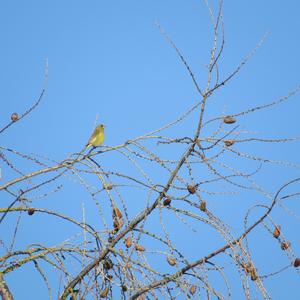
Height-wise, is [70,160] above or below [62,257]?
above

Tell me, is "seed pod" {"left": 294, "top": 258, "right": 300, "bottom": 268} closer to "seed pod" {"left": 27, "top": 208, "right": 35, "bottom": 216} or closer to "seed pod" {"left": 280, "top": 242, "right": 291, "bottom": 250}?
"seed pod" {"left": 280, "top": 242, "right": 291, "bottom": 250}

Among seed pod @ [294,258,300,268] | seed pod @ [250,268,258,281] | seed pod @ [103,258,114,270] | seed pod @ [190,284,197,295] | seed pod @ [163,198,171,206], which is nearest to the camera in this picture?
seed pod @ [250,268,258,281]

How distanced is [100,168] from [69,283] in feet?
2.11

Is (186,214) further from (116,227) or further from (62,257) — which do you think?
(62,257)

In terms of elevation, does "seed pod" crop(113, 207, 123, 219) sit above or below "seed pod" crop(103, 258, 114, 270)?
above

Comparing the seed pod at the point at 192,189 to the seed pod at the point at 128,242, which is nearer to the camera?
the seed pod at the point at 192,189

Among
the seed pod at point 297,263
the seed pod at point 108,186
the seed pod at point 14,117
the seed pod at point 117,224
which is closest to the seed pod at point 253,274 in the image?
the seed pod at point 297,263

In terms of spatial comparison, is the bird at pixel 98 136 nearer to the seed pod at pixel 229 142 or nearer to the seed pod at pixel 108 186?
the seed pod at pixel 108 186

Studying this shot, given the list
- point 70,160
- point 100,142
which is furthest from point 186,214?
point 100,142

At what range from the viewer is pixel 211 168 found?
277 centimetres

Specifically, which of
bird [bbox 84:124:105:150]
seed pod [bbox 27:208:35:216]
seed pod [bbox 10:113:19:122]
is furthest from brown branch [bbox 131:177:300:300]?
bird [bbox 84:124:105:150]

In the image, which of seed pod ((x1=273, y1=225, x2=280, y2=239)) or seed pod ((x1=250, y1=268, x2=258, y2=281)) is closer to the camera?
seed pod ((x1=250, y1=268, x2=258, y2=281))

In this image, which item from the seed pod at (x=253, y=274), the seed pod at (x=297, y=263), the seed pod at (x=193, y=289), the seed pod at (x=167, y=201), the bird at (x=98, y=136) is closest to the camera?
the seed pod at (x=253, y=274)

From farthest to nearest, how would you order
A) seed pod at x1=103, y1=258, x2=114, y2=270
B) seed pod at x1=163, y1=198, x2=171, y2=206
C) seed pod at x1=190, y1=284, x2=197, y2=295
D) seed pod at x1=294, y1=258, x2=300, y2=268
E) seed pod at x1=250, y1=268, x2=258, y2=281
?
seed pod at x1=103, y1=258, x2=114, y2=270
seed pod at x1=294, y1=258, x2=300, y2=268
seed pod at x1=163, y1=198, x2=171, y2=206
seed pod at x1=190, y1=284, x2=197, y2=295
seed pod at x1=250, y1=268, x2=258, y2=281
